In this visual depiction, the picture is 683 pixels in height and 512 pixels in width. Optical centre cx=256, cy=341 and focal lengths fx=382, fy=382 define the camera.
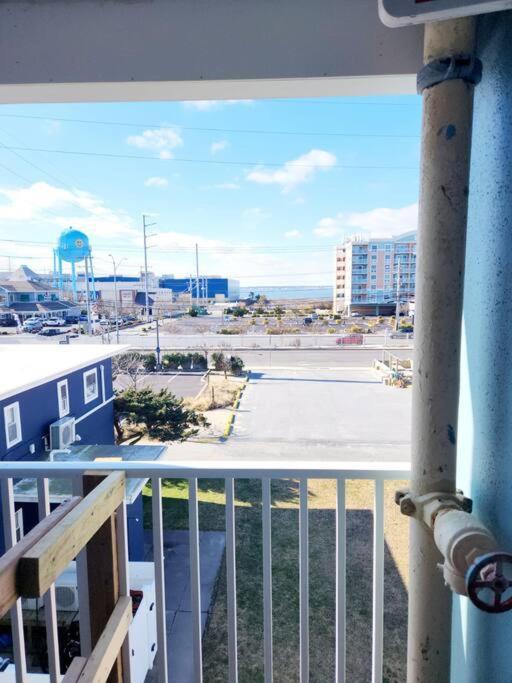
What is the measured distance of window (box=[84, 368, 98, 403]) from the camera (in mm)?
6484

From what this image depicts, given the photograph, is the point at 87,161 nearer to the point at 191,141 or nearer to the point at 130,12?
the point at 191,141

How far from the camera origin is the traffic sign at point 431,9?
0.68 meters

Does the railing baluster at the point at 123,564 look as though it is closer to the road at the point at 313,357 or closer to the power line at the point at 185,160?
the power line at the point at 185,160

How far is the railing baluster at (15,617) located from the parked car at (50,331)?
13071 mm

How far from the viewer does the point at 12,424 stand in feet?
15.7

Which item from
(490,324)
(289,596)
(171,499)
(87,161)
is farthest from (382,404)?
(490,324)

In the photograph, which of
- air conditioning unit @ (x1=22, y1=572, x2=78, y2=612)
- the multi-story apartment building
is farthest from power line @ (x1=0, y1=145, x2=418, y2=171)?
the multi-story apartment building

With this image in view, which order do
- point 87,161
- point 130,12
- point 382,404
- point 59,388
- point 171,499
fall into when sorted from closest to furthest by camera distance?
1. point 130,12
2. point 87,161
3. point 59,388
4. point 171,499
5. point 382,404

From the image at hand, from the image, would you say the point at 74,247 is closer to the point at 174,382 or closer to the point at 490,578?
the point at 174,382

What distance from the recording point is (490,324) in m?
0.82

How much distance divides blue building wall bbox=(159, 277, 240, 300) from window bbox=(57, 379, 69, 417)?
13153 mm

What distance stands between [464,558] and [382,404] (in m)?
10.6

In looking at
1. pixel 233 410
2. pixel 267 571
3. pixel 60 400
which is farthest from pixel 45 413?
pixel 233 410

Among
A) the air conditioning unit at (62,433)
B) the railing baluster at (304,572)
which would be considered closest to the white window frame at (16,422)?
the air conditioning unit at (62,433)
